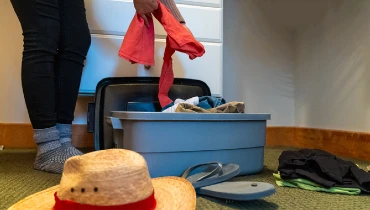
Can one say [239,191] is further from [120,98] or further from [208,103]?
[120,98]

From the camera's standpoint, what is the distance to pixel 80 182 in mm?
416

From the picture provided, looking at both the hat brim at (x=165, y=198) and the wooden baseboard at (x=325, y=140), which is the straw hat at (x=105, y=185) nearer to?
the hat brim at (x=165, y=198)

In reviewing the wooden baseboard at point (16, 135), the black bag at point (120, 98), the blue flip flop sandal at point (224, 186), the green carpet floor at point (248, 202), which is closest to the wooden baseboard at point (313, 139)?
the wooden baseboard at point (16, 135)

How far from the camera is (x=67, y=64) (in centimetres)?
92

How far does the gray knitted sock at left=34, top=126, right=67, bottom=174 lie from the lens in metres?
0.83

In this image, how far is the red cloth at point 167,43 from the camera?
972 mm

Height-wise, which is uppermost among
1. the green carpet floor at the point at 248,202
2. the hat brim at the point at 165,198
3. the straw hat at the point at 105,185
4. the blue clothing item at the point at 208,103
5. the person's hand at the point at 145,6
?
the person's hand at the point at 145,6

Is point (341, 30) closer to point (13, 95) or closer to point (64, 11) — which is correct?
point (64, 11)

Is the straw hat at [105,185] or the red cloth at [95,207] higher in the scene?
the straw hat at [105,185]

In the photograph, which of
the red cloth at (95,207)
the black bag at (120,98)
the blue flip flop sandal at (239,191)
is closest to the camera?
the red cloth at (95,207)

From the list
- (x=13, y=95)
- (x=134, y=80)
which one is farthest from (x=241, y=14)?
(x=13, y=95)

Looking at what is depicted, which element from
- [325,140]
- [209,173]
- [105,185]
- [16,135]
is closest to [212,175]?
[209,173]

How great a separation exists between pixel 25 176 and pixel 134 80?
0.47 m

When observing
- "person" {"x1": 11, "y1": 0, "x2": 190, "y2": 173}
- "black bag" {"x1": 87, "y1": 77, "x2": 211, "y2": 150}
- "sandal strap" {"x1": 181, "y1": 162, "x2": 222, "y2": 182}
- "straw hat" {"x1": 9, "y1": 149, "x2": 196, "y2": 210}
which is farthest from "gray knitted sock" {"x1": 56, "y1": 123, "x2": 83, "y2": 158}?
"straw hat" {"x1": 9, "y1": 149, "x2": 196, "y2": 210}
